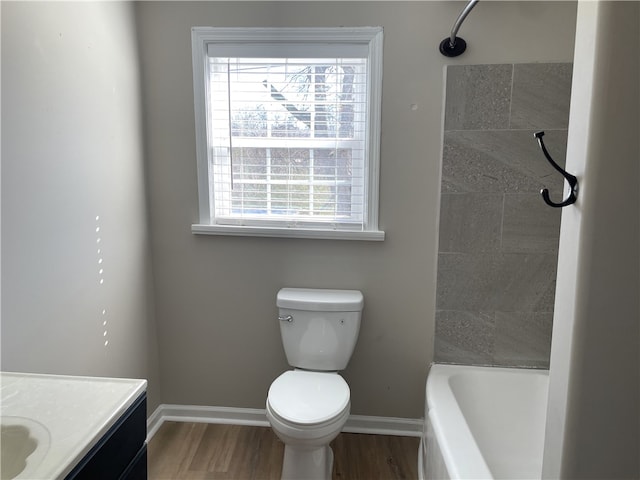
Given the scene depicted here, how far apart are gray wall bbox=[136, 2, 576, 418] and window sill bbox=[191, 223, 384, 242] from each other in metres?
0.04

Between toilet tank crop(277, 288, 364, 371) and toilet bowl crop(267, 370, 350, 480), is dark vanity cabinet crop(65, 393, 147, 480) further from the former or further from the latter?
toilet tank crop(277, 288, 364, 371)

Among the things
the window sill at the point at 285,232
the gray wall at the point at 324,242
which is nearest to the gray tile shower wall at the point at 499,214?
the gray wall at the point at 324,242

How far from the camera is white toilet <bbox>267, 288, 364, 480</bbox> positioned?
177 centimetres

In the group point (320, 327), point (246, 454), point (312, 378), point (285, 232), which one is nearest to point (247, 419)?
point (246, 454)

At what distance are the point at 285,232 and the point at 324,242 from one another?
0.20m

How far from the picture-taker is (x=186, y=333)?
2424mm

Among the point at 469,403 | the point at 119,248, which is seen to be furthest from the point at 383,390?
the point at 119,248

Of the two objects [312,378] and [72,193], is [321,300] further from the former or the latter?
[72,193]

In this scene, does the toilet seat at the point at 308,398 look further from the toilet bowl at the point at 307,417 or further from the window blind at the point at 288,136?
the window blind at the point at 288,136

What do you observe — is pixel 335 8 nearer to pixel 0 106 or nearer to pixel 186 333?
pixel 0 106

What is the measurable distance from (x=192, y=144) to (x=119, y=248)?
2.04 ft

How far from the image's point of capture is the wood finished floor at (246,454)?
206cm

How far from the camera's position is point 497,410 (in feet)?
6.75

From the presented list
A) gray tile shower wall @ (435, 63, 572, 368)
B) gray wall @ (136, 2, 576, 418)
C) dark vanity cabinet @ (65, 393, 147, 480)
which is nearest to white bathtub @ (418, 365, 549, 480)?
gray tile shower wall @ (435, 63, 572, 368)
